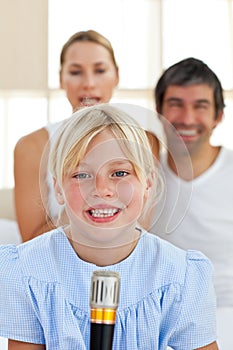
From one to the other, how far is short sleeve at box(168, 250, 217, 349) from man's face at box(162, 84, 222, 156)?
31.2 inches

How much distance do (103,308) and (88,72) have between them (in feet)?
4.71

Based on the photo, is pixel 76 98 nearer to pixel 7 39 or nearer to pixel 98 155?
pixel 7 39

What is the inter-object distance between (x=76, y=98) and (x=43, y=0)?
948mm

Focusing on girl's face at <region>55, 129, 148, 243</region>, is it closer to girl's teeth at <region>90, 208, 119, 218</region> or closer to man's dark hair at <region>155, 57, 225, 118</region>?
girl's teeth at <region>90, 208, 119, 218</region>

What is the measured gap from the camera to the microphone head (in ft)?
Result: 2.51

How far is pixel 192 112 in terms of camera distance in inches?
80.5

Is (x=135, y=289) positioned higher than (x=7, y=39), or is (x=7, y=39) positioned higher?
(x=7, y=39)

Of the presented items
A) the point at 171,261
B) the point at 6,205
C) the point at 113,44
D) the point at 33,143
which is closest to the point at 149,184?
the point at 171,261

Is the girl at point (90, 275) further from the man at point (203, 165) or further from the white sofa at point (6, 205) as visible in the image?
the white sofa at point (6, 205)

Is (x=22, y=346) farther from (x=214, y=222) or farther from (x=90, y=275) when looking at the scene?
(x=214, y=222)

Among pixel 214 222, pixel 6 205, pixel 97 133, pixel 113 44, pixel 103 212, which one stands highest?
pixel 113 44

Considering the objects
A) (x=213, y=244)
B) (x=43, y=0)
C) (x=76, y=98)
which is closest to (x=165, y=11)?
(x=43, y=0)

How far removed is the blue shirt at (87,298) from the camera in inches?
47.9

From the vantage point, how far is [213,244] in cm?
203
